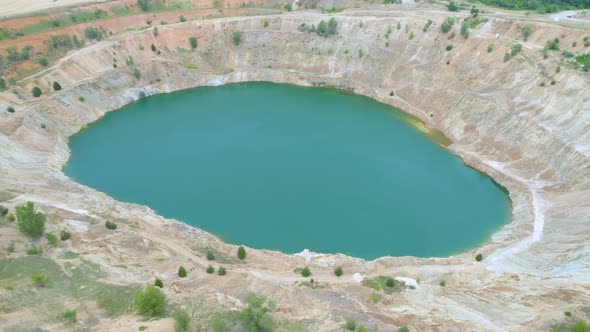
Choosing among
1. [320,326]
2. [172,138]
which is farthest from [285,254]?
[172,138]

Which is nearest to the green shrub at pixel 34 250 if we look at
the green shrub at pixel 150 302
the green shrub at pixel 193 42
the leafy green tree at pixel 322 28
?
the green shrub at pixel 150 302

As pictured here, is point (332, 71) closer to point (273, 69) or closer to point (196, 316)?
point (273, 69)

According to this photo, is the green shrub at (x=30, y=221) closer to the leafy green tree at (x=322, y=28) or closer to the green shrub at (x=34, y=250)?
the green shrub at (x=34, y=250)

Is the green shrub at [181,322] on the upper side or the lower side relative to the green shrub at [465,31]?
lower

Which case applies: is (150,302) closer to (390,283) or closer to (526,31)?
(390,283)

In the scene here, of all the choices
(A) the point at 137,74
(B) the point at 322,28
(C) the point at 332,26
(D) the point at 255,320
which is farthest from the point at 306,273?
(C) the point at 332,26

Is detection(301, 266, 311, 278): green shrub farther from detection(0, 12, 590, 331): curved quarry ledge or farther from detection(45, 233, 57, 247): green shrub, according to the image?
detection(45, 233, 57, 247): green shrub
